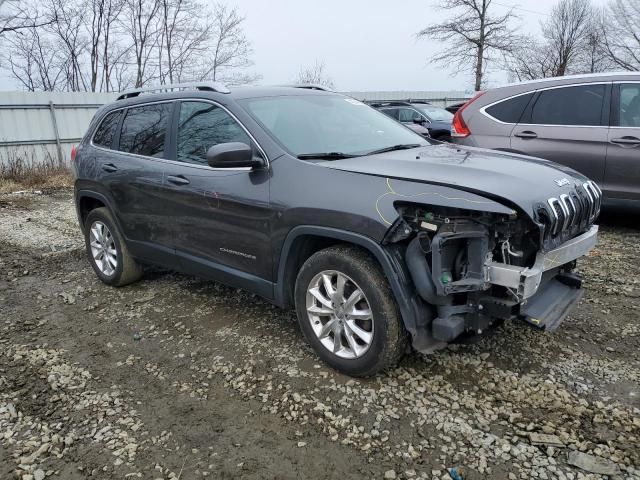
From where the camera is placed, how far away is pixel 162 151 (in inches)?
164

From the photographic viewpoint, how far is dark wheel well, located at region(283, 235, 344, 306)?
3.20 m

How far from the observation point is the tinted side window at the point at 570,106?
5.66 meters

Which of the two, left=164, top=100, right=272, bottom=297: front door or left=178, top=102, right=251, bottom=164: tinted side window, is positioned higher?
left=178, top=102, right=251, bottom=164: tinted side window

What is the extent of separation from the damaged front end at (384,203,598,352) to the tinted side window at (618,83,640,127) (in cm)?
351

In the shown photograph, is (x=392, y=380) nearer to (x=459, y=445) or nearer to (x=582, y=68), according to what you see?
(x=459, y=445)

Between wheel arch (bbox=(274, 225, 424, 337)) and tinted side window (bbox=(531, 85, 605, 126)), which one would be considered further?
tinted side window (bbox=(531, 85, 605, 126))

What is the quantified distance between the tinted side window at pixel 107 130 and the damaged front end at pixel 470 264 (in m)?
3.29

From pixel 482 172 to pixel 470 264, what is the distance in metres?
0.54

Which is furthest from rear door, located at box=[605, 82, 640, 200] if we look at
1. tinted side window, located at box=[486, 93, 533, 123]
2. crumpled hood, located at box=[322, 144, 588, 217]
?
crumpled hood, located at box=[322, 144, 588, 217]

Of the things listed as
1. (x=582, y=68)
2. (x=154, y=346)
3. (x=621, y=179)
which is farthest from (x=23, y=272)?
(x=582, y=68)

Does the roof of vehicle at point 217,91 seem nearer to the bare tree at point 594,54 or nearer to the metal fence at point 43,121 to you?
the metal fence at point 43,121

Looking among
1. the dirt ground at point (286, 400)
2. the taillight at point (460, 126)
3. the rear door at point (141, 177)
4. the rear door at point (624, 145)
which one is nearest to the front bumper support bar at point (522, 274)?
the dirt ground at point (286, 400)

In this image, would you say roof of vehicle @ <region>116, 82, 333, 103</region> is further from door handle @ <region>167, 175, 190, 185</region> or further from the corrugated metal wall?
the corrugated metal wall

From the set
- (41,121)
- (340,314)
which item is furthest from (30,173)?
(340,314)
